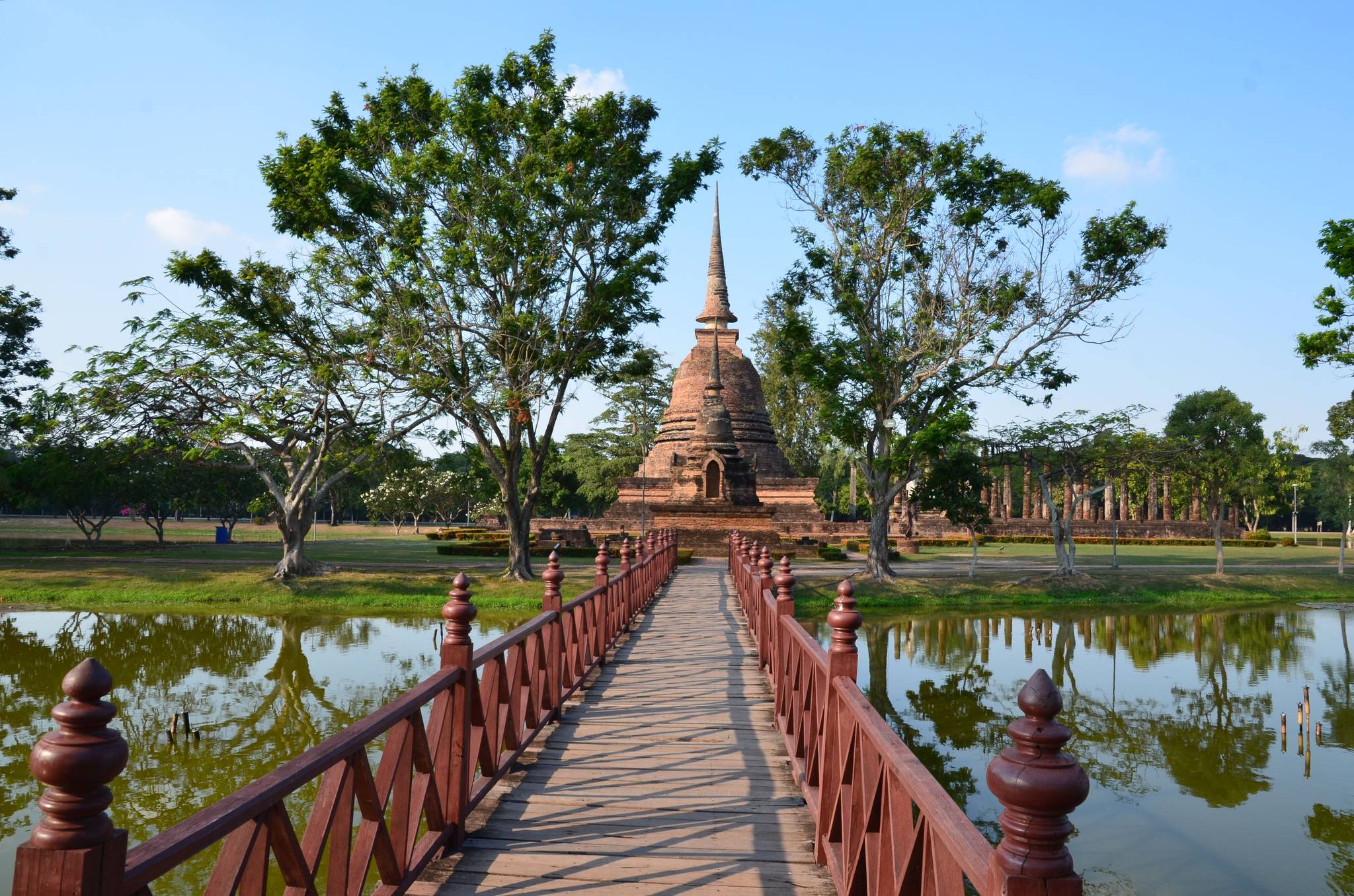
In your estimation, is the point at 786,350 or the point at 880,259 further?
the point at 786,350

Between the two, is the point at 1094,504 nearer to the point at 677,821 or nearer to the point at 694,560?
the point at 694,560

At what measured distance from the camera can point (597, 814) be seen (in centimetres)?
504

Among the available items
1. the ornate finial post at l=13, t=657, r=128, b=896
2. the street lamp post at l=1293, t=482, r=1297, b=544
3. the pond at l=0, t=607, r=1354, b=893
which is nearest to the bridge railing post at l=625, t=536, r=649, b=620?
the pond at l=0, t=607, r=1354, b=893

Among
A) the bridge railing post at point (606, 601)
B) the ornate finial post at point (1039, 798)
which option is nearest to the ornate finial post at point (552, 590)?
the bridge railing post at point (606, 601)

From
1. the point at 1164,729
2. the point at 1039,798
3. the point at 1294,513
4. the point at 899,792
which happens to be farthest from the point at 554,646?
the point at 1294,513

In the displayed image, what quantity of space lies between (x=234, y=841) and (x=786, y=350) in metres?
22.3

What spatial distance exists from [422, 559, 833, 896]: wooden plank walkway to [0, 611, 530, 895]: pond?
2.74m

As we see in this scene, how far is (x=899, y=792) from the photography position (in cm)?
313

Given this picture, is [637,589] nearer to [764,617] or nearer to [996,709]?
[764,617]

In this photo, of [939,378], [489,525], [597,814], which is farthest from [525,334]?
[489,525]

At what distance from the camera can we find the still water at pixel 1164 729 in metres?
7.52

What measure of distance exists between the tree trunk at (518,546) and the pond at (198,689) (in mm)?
2923

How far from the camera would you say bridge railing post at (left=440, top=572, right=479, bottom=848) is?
4.54 m

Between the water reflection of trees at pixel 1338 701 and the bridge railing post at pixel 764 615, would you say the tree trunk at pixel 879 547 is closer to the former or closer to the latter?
the water reflection of trees at pixel 1338 701
